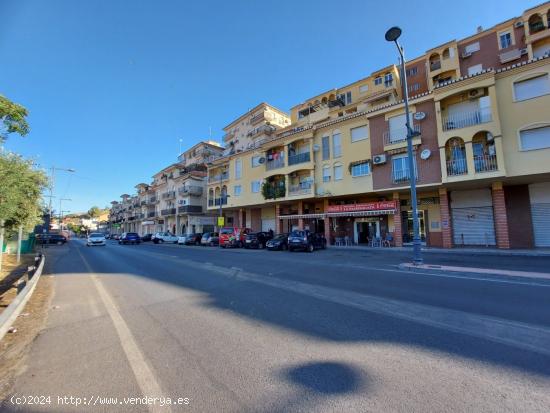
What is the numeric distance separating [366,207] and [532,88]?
13.2 m

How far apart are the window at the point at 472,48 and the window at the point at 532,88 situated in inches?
582

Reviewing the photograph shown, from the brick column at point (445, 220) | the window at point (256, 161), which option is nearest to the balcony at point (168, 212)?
the window at point (256, 161)

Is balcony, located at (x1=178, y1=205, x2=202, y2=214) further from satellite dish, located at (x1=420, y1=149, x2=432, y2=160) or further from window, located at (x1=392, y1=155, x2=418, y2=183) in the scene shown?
satellite dish, located at (x1=420, y1=149, x2=432, y2=160)

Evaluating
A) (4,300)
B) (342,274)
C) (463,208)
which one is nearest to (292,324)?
(342,274)

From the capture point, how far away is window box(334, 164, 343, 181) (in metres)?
25.9

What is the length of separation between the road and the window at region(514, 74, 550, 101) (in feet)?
55.2

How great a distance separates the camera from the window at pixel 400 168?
21578 millimetres

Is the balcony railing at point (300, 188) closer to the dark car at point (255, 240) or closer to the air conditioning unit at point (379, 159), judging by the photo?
the dark car at point (255, 240)

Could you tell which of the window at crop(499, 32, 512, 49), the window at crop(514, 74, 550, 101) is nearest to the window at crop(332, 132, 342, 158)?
the window at crop(514, 74, 550, 101)

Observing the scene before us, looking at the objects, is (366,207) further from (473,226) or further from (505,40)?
(505,40)

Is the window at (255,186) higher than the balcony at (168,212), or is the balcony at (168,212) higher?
the window at (255,186)

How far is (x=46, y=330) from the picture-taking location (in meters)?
4.89

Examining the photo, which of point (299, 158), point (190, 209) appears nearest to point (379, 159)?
point (299, 158)

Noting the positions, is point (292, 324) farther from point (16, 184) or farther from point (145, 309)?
point (16, 184)
